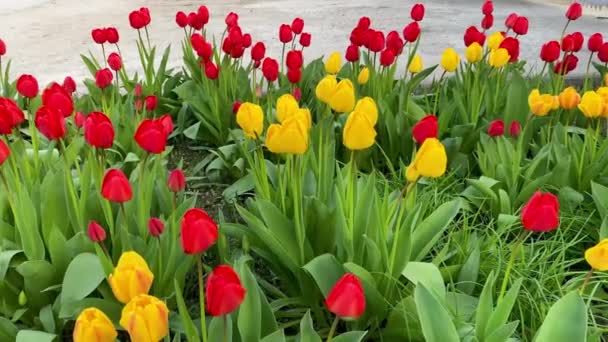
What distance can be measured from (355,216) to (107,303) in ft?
2.06

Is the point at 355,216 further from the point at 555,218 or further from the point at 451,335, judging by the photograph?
the point at 555,218

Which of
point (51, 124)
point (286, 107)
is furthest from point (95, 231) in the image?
point (286, 107)

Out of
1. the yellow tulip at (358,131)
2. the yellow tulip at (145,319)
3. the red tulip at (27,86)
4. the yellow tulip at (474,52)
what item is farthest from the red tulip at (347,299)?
the yellow tulip at (474,52)

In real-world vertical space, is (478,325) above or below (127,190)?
below

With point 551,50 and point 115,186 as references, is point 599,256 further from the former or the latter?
point 551,50

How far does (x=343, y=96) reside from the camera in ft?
5.16

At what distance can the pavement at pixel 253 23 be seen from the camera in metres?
4.34

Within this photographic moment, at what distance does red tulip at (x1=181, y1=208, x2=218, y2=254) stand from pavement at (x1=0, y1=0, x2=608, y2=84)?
304cm

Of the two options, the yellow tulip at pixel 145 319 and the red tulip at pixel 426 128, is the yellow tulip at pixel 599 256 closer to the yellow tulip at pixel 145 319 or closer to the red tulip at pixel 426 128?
the red tulip at pixel 426 128

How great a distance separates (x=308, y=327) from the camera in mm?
1139

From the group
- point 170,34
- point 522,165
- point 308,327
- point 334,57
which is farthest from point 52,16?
point 308,327

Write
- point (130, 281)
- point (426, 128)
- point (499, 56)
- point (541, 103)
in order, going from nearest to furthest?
point (130, 281) < point (426, 128) < point (541, 103) < point (499, 56)

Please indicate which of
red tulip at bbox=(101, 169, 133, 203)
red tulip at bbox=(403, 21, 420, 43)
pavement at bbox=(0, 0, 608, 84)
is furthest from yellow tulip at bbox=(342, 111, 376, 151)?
pavement at bbox=(0, 0, 608, 84)

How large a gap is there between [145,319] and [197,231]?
168 millimetres
